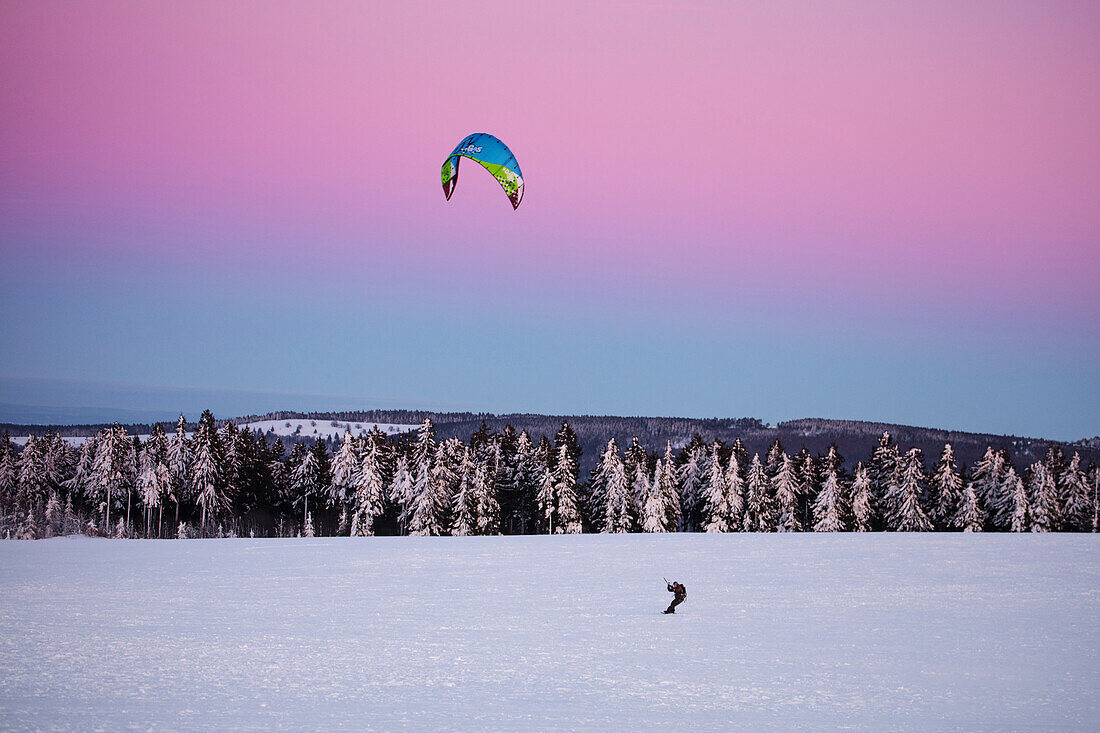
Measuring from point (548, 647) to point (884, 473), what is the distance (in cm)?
6276

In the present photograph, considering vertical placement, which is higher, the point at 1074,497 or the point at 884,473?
the point at 884,473

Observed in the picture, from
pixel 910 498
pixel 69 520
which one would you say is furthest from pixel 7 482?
pixel 910 498

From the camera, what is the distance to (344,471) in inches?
2859

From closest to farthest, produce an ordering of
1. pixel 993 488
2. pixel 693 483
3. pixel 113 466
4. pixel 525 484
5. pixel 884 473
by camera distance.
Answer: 1. pixel 993 488
2. pixel 525 484
3. pixel 113 466
4. pixel 884 473
5. pixel 693 483

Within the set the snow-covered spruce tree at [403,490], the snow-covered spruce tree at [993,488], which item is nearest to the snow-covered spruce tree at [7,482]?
the snow-covered spruce tree at [403,490]

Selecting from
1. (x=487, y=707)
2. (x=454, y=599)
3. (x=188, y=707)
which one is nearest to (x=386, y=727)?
(x=487, y=707)

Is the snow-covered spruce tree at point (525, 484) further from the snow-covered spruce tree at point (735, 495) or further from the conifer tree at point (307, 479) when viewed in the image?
the conifer tree at point (307, 479)

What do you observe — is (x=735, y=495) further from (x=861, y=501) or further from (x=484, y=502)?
(x=484, y=502)

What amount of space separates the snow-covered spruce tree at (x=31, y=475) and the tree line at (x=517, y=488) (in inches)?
5.0

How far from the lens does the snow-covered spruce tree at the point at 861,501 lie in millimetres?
71812

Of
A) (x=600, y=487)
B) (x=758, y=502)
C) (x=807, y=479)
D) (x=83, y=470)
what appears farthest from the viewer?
(x=83, y=470)

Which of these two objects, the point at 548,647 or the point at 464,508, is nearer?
the point at 548,647

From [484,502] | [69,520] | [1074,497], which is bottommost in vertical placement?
[69,520]

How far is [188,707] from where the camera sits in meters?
13.3
